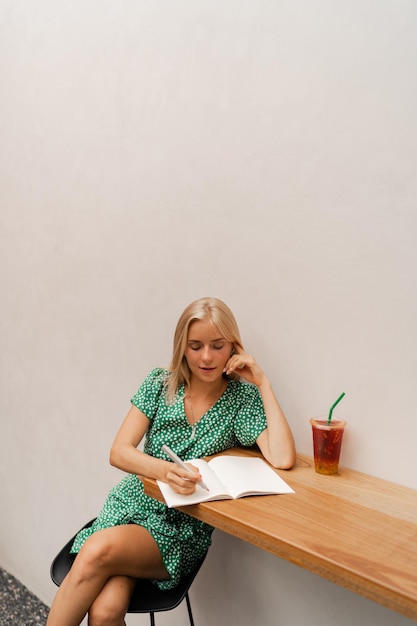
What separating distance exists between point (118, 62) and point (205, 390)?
1193mm

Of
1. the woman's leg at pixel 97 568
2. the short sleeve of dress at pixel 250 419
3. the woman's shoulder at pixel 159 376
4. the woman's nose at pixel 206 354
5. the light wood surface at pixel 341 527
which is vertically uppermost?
the woman's nose at pixel 206 354

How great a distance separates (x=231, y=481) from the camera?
1.43 m

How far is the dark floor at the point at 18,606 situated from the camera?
2619 mm

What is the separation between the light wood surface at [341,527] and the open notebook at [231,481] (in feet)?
0.06

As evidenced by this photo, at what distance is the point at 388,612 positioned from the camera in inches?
58.2

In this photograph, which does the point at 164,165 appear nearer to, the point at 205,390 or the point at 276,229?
the point at 276,229

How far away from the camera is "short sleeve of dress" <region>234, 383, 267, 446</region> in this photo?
165 cm

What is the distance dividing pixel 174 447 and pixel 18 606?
5.16 ft

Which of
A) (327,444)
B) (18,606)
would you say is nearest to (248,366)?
(327,444)

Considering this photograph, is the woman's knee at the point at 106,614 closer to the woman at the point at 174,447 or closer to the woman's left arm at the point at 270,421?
the woman at the point at 174,447

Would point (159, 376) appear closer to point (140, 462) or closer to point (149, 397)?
point (149, 397)

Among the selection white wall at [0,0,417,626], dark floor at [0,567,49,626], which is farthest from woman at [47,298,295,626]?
dark floor at [0,567,49,626]

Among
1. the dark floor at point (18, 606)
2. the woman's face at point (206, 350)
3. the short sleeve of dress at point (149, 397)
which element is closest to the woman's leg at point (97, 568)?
the short sleeve of dress at point (149, 397)

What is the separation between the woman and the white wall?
0.39 feet
